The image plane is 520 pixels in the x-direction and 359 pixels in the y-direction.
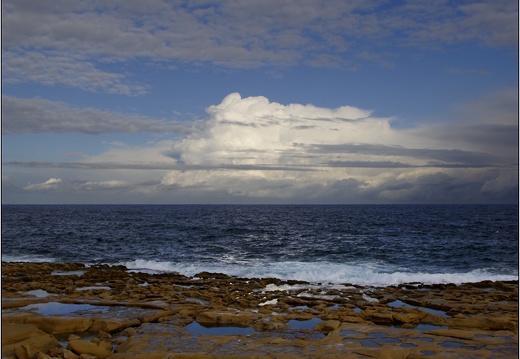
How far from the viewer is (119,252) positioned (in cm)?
4109

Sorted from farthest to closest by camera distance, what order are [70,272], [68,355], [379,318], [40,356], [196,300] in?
[70,272] < [196,300] < [379,318] < [68,355] < [40,356]

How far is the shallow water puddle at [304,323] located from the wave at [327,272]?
9743mm

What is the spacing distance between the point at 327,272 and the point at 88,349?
1858cm

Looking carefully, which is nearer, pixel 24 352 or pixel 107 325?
pixel 24 352

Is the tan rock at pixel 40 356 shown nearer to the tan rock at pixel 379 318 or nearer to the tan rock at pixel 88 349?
the tan rock at pixel 88 349

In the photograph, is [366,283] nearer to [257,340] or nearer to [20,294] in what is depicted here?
[257,340]

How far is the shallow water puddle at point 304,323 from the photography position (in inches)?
615

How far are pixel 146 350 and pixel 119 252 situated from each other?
3060 cm

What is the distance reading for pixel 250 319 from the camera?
15.9m

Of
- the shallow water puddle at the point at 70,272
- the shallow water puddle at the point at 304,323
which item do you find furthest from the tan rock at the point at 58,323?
the shallow water puddle at the point at 70,272

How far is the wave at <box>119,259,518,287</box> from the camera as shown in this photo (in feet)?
87.7

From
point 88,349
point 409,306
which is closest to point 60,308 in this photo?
point 88,349

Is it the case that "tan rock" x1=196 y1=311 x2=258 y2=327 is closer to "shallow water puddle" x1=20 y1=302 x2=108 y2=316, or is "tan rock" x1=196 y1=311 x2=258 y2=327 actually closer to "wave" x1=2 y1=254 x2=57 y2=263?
"shallow water puddle" x1=20 y1=302 x2=108 y2=316

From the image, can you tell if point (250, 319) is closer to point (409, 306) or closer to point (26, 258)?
point (409, 306)
